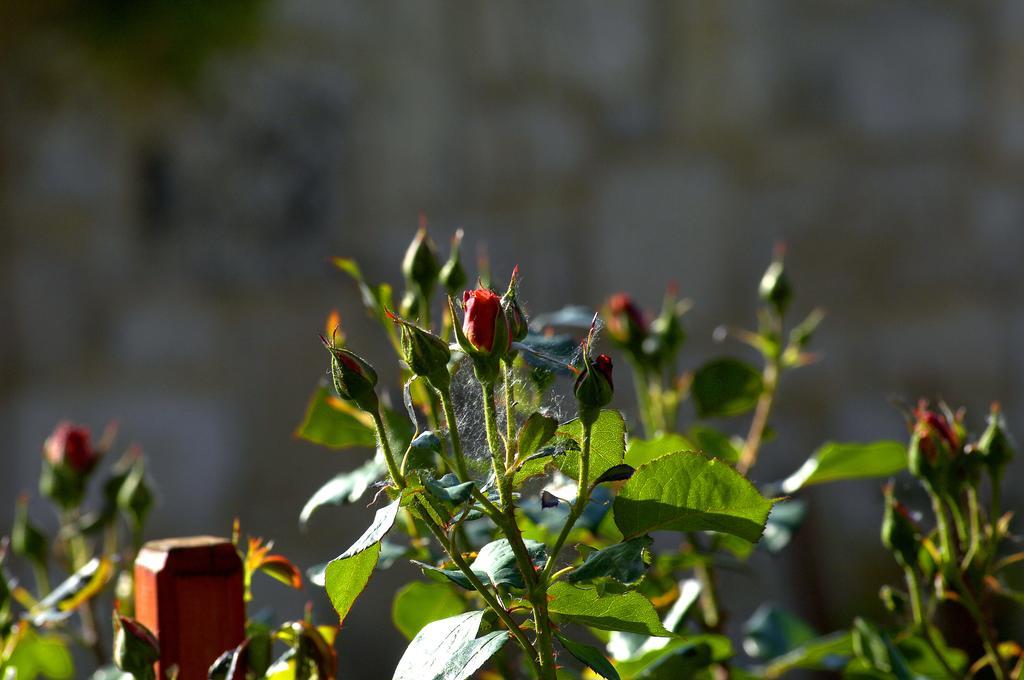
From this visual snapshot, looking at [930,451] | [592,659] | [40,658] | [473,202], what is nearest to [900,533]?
[930,451]

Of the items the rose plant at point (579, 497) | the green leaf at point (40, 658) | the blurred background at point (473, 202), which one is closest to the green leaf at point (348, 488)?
the rose plant at point (579, 497)

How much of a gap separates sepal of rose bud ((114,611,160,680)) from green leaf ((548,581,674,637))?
107 millimetres

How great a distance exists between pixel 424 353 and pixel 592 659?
0.27ft

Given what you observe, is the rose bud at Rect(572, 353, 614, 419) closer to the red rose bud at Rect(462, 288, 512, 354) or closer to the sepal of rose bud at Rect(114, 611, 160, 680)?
the red rose bud at Rect(462, 288, 512, 354)

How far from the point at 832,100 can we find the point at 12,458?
1.25m

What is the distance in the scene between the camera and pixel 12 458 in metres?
1.58

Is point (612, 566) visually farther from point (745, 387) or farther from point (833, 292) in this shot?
point (833, 292)

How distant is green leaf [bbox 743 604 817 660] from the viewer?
51 cm

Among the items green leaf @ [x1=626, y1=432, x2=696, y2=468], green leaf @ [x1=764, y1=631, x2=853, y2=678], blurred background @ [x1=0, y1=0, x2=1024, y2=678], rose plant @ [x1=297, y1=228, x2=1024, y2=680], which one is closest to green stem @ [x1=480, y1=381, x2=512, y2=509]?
rose plant @ [x1=297, y1=228, x2=1024, y2=680]

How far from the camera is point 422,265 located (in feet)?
1.30

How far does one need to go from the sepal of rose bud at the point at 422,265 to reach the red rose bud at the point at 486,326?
130mm

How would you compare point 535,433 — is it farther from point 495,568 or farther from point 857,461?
point 857,461

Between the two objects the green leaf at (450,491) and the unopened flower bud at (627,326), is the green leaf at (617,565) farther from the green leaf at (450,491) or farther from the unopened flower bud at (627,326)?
the unopened flower bud at (627,326)

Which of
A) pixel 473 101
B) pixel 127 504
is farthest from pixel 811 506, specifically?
pixel 127 504
